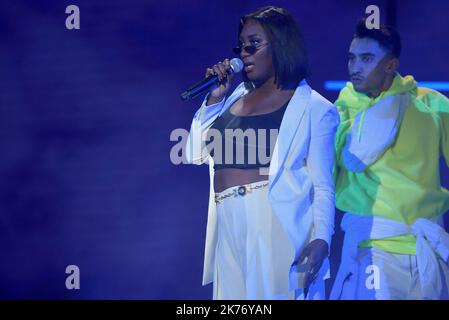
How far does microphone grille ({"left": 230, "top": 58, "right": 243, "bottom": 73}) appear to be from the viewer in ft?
10.1

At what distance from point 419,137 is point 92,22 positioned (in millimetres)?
1249

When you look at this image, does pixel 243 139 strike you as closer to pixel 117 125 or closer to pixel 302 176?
pixel 302 176

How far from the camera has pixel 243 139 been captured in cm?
307

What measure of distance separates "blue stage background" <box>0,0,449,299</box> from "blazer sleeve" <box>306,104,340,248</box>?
124 millimetres

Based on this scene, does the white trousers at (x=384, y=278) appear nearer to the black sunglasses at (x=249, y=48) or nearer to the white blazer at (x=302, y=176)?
the white blazer at (x=302, y=176)

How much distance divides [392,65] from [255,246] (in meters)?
0.82

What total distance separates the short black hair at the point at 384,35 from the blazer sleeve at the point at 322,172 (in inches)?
12.3

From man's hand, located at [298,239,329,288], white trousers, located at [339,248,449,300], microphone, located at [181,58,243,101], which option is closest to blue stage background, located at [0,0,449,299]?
microphone, located at [181,58,243,101]

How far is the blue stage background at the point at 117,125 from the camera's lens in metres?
3.09

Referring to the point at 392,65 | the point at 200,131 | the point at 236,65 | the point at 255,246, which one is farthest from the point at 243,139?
the point at 392,65

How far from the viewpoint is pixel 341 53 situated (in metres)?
3.10

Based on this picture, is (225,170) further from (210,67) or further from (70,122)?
(70,122)

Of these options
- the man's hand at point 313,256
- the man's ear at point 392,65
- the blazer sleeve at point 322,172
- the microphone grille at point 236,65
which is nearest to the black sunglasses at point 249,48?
the microphone grille at point 236,65
